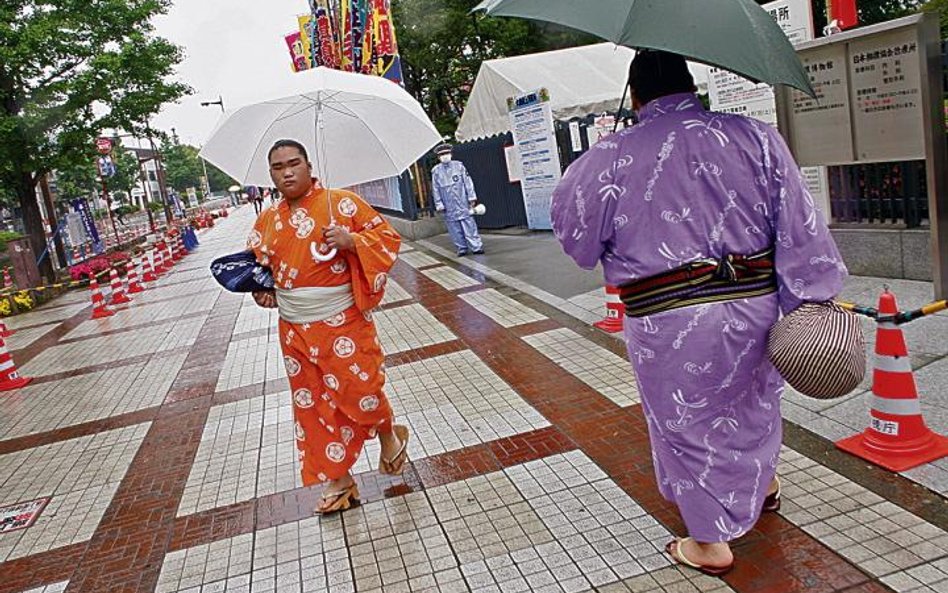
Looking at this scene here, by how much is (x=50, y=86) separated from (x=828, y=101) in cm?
1529

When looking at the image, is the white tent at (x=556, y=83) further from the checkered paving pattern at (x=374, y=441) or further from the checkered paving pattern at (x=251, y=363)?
the checkered paving pattern at (x=374, y=441)

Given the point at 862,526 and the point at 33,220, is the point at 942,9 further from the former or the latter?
the point at 33,220

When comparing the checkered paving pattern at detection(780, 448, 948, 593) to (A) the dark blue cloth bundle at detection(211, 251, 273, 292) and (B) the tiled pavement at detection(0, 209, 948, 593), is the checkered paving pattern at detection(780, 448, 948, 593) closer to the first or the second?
(B) the tiled pavement at detection(0, 209, 948, 593)

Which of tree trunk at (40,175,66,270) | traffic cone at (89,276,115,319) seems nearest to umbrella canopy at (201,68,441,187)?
traffic cone at (89,276,115,319)

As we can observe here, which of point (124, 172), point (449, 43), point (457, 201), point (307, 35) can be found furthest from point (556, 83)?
point (124, 172)

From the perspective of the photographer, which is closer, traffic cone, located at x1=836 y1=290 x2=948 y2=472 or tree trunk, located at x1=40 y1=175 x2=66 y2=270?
traffic cone, located at x1=836 y1=290 x2=948 y2=472

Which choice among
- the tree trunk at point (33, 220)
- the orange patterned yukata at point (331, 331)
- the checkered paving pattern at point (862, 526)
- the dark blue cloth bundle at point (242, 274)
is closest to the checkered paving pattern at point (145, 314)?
the tree trunk at point (33, 220)

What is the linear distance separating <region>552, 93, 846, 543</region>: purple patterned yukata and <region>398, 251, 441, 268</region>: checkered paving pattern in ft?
31.3

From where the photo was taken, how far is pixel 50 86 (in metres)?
15.4

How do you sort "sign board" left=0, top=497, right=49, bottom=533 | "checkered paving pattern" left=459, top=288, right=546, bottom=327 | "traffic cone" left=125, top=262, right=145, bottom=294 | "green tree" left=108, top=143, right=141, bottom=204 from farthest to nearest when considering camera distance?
"green tree" left=108, top=143, right=141, bottom=204 < "traffic cone" left=125, top=262, right=145, bottom=294 < "checkered paving pattern" left=459, top=288, right=546, bottom=327 < "sign board" left=0, top=497, right=49, bottom=533

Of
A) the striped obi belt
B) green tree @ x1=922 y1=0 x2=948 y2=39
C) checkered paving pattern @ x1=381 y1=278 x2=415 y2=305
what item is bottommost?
checkered paving pattern @ x1=381 y1=278 x2=415 y2=305

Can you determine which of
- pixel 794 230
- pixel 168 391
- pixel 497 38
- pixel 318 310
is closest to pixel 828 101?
pixel 794 230

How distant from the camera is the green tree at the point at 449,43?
20.3 metres

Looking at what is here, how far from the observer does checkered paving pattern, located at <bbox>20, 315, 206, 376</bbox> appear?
8.78 m
